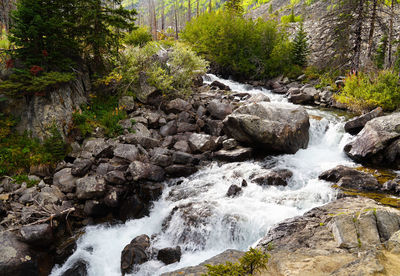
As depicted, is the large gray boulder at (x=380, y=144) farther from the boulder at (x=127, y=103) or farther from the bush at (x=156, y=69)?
the boulder at (x=127, y=103)

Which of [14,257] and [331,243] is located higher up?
[331,243]

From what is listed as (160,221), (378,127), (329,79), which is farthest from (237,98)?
(160,221)

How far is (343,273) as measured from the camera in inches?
146

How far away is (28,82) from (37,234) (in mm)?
6826

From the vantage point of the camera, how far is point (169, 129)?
14.5 m

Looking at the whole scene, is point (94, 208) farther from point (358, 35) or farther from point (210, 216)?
point (358, 35)

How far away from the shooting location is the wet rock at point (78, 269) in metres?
7.60

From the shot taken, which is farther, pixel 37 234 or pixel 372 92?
pixel 372 92

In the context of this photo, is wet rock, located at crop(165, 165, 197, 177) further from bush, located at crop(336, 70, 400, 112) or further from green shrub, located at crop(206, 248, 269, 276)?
bush, located at crop(336, 70, 400, 112)

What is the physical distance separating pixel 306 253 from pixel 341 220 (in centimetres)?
130

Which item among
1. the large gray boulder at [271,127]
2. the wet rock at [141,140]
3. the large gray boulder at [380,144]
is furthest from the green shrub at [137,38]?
the large gray boulder at [380,144]

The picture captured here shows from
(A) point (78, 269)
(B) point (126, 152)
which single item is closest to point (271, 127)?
(B) point (126, 152)

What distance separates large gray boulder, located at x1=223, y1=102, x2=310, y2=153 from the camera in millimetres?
12281

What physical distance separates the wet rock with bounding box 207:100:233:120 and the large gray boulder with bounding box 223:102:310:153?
7.57ft
